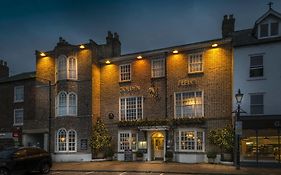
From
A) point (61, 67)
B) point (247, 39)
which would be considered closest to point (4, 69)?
point (61, 67)

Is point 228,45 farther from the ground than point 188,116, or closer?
farther from the ground

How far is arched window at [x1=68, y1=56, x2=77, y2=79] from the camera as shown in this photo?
116ft

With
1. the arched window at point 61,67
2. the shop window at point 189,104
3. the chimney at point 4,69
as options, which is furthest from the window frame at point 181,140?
the chimney at point 4,69

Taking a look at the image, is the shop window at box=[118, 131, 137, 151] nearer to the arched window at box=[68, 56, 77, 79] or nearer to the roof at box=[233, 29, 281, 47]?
the arched window at box=[68, 56, 77, 79]

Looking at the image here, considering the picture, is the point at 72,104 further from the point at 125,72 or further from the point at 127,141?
the point at 127,141

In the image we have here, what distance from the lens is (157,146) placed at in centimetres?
3325

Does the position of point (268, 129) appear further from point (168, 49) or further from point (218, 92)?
point (168, 49)

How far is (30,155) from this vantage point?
928 inches

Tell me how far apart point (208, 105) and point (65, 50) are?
14.1 meters

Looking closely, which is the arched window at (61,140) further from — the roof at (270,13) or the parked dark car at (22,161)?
the roof at (270,13)

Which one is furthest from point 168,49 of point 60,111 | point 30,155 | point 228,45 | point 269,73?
point 30,155

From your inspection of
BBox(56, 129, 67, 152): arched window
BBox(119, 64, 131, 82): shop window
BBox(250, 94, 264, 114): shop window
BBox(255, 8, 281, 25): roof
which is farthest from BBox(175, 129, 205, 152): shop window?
BBox(56, 129, 67, 152): arched window

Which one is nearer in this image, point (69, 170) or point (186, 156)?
point (69, 170)

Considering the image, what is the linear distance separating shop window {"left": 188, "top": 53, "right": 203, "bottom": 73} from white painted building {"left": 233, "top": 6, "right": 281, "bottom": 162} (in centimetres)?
312
